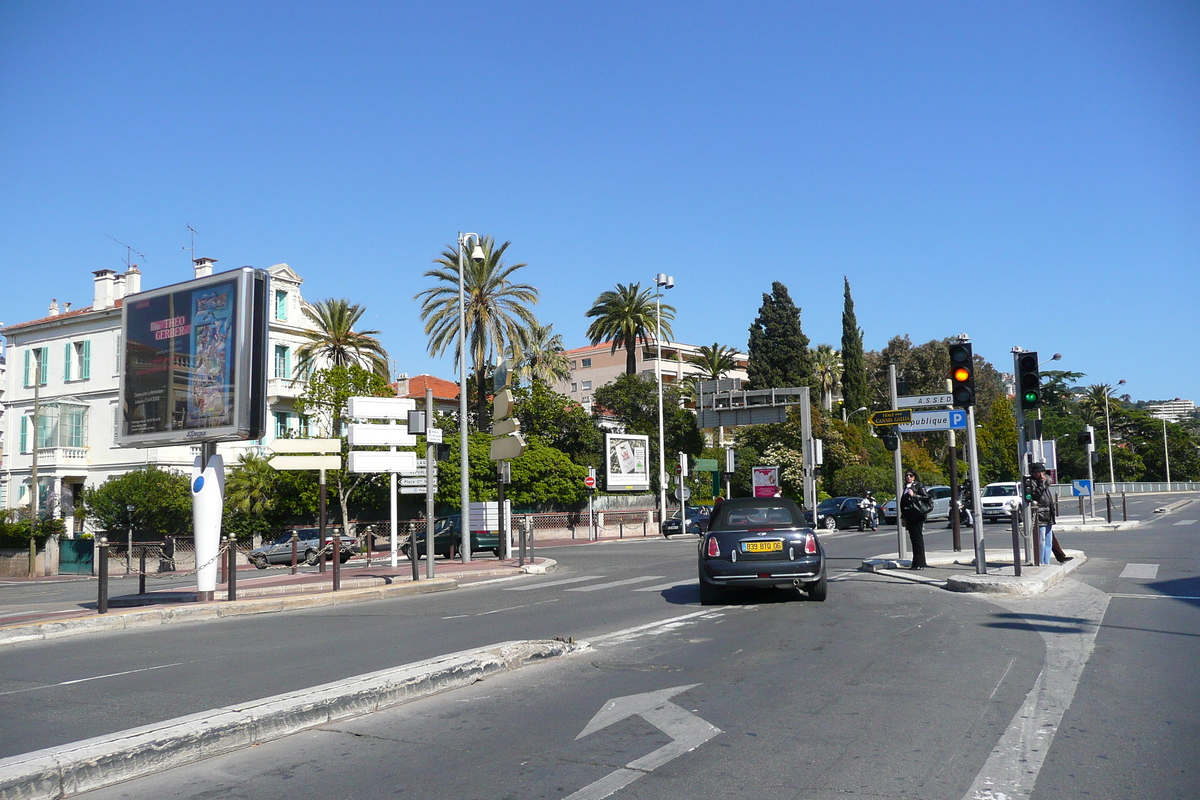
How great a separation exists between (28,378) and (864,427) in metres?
54.3

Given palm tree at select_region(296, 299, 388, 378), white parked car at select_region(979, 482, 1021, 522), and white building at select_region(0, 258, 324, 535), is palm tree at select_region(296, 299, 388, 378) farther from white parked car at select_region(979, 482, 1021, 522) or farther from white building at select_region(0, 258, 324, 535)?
white parked car at select_region(979, 482, 1021, 522)

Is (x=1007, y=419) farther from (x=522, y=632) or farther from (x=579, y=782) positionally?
(x=579, y=782)

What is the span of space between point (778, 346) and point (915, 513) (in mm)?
53955

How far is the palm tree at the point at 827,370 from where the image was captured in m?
80.1

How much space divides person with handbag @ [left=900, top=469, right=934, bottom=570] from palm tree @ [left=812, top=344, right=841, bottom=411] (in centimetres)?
6278

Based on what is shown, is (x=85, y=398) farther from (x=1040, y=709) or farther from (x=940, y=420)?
(x=1040, y=709)

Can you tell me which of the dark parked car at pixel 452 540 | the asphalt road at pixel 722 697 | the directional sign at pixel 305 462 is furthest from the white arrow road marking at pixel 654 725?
the dark parked car at pixel 452 540

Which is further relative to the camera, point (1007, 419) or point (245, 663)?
point (1007, 419)

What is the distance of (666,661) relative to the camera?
866 cm

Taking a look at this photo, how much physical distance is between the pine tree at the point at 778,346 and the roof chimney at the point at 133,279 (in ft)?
139

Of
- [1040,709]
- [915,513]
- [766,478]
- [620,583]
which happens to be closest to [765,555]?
[915,513]

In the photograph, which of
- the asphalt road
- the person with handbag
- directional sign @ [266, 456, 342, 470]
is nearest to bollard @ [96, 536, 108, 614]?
the asphalt road

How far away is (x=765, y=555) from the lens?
1256 centimetres

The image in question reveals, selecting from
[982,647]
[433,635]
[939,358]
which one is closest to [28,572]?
[433,635]
